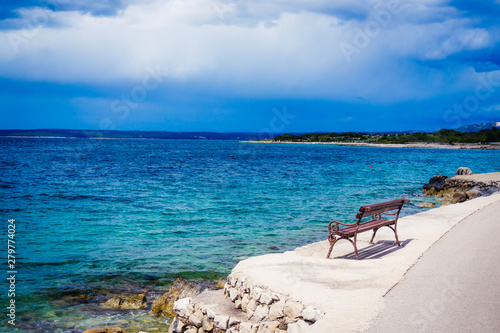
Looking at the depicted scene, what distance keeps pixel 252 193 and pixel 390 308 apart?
904 inches

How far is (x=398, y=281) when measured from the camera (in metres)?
7.55

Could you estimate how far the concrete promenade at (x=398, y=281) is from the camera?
19.3 feet

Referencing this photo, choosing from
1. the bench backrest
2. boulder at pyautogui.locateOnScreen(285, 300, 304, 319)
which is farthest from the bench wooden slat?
boulder at pyautogui.locateOnScreen(285, 300, 304, 319)

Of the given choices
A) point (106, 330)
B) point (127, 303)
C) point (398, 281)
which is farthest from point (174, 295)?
point (398, 281)

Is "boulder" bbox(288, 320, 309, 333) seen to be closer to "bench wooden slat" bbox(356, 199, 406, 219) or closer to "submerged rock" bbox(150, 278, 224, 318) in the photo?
"submerged rock" bbox(150, 278, 224, 318)

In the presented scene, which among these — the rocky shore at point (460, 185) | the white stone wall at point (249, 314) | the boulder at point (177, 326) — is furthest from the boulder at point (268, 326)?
the rocky shore at point (460, 185)

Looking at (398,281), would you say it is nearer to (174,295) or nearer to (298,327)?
(298,327)

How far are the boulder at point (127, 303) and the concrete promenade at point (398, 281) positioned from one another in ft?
8.69

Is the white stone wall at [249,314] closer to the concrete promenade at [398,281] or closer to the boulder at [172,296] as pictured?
the concrete promenade at [398,281]

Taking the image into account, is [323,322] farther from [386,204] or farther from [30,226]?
[30,226]

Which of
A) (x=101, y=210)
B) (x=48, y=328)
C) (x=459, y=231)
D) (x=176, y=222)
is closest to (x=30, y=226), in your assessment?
(x=101, y=210)

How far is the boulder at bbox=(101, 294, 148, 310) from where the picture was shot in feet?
30.9

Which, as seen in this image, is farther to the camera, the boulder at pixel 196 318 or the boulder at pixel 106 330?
the boulder at pixel 106 330

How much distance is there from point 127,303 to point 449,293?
701 cm
